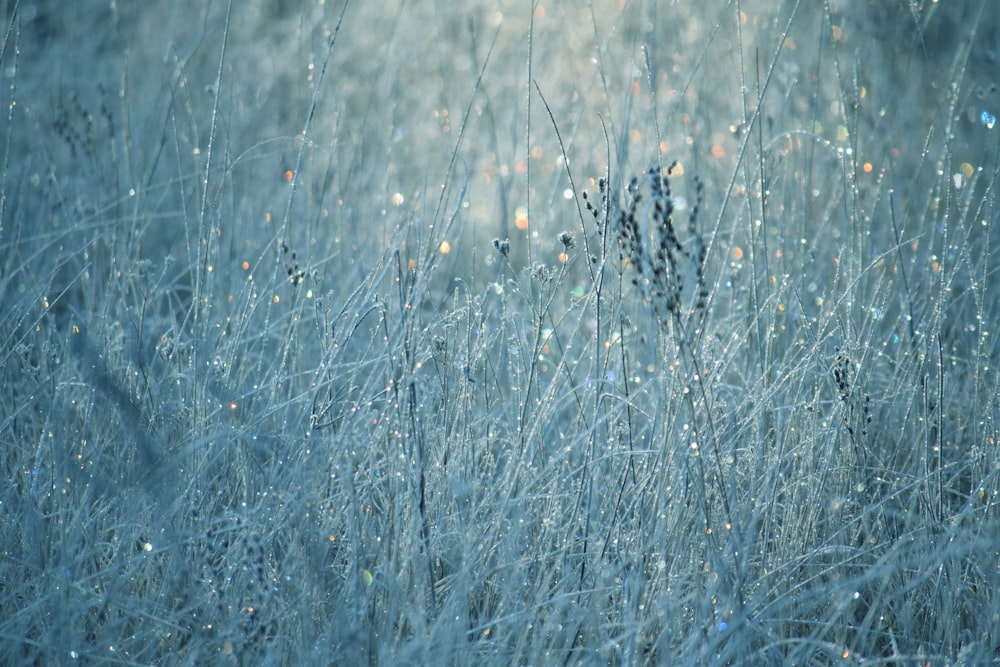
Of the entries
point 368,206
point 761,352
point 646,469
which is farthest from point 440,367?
point 368,206

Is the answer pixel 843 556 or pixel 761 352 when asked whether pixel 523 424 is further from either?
pixel 843 556

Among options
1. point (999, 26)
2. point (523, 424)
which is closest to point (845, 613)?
point (523, 424)

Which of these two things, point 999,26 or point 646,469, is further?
point 999,26

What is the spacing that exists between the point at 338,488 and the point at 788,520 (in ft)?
2.94

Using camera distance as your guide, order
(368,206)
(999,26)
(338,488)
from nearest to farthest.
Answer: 1. (338,488)
2. (368,206)
3. (999,26)

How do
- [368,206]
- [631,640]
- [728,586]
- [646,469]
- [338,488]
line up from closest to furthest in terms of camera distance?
1. [631,640]
2. [728,586]
3. [646,469]
4. [338,488]
5. [368,206]

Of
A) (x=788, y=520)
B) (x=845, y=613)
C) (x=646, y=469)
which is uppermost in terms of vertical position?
(x=646, y=469)

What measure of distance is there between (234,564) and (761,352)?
116cm

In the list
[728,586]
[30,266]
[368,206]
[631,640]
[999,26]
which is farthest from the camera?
[999,26]

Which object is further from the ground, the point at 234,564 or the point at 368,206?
the point at 368,206

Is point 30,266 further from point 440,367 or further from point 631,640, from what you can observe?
point 631,640

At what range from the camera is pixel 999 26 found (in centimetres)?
443

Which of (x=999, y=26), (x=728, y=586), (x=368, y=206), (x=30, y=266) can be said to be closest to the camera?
(x=728, y=586)

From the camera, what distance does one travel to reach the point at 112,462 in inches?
76.0
